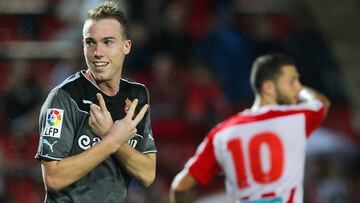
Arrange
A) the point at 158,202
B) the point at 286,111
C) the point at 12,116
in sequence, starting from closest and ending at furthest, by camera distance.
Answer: the point at 286,111, the point at 158,202, the point at 12,116

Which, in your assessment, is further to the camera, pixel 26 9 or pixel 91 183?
pixel 26 9

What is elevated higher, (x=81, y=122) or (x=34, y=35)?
(x=34, y=35)

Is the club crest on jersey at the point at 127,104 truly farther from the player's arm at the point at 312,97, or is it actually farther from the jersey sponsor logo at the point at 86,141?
the player's arm at the point at 312,97

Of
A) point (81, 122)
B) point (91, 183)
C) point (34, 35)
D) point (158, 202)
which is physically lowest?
point (158, 202)

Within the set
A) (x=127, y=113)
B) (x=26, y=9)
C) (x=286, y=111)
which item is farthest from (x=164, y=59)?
(x=127, y=113)

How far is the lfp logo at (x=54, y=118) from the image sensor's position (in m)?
3.72

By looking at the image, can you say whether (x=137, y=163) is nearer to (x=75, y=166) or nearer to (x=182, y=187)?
(x=75, y=166)

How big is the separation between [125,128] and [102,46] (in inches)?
14.0

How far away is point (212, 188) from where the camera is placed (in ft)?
27.6

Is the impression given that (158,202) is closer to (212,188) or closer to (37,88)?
(212,188)

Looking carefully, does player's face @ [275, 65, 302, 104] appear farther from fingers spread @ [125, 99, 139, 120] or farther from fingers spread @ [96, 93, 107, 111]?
fingers spread @ [96, 93, 107, 111]

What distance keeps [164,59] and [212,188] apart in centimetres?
160

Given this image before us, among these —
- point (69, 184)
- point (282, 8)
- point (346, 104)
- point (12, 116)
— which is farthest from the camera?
point (282, 8)

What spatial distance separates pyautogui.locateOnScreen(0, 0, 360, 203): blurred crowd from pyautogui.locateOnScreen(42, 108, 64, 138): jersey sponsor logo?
14.4ft
